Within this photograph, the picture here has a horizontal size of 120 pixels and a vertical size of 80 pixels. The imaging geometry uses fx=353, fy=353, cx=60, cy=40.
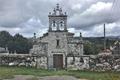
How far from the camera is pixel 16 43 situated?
7475 centimetres

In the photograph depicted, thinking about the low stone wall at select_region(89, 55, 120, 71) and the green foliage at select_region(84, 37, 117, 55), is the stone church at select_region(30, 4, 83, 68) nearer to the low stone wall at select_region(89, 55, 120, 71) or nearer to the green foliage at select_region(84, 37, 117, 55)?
the low stone wall at select_region(89, 55, 120, 71)

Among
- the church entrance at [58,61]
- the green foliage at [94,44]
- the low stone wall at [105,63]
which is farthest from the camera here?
the green foliage at [94,44]

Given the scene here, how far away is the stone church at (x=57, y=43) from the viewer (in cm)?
3841

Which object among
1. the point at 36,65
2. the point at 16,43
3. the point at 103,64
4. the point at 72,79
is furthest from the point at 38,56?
the point at 16,43

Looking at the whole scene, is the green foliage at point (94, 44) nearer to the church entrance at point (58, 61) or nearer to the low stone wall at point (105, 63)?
the church entrance at point (58, 61)

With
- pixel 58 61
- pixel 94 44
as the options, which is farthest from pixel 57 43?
pixel 94 44

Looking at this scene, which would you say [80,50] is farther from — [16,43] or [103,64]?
[16,43]

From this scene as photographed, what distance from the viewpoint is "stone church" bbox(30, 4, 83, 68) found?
126 ft

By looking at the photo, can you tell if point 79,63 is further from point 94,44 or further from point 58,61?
point 94,44

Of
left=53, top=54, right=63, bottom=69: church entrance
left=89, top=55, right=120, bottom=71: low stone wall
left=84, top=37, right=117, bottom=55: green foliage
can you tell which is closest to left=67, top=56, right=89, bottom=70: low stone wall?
left=89, top=55, right=120, bottom=71: low stone wall

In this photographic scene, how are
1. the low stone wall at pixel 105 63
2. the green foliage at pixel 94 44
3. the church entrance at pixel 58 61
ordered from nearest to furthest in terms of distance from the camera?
the low stone wall at pixel 105 63
the church entrance at pixel 58 61
the green foliage at pixel 94 44

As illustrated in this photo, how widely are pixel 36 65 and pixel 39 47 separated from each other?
2837 millimetres

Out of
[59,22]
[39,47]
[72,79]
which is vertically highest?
[59,22]

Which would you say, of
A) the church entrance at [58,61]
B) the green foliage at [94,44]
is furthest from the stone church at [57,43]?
the green foliage at [94,44]
